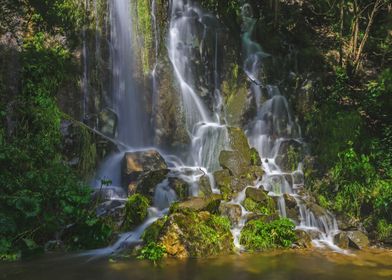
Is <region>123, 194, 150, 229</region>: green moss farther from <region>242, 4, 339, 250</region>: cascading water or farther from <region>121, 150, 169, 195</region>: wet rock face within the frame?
<region>242, 4, 339, 250</region>: cascading water

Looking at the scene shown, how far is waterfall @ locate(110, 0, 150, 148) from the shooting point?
1399 centimetres

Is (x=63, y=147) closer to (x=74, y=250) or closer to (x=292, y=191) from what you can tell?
(x=74, y=250)

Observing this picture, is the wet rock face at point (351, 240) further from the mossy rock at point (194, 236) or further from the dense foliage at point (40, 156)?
the dense foliage at point (40, 156)

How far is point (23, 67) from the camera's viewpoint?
12.3 metres

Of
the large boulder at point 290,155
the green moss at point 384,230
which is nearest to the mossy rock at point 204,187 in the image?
the large boulder at point 290,155

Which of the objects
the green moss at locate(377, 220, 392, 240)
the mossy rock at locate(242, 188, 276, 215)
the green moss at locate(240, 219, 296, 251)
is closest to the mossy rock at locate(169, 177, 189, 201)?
the mossy rock at locate(242, 188, 276, 215)

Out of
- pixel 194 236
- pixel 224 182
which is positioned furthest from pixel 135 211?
pixel 224 182

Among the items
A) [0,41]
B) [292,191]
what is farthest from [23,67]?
[292,191]

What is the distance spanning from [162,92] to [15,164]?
6.49 m

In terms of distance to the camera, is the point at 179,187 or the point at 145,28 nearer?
the point at 179,187

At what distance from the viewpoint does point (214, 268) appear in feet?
24.5

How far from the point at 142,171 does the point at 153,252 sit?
3.78 m

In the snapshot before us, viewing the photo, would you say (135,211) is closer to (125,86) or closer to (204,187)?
(204,187)

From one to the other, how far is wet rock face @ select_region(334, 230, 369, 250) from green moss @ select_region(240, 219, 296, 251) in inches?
42.1
